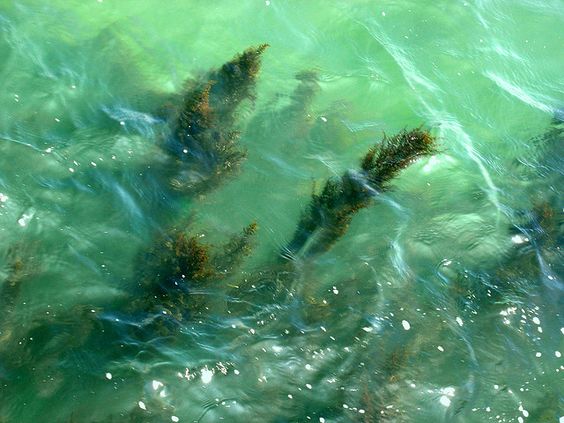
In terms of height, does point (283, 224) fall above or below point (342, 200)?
below

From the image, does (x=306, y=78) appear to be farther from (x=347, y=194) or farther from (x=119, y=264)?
(x=119, y=264)

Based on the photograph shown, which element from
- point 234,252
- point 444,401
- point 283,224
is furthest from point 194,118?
point 444,401

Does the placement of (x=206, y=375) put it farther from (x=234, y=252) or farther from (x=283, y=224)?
(x=283, y=224)

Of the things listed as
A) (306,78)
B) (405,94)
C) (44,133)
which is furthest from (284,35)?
(44,133)

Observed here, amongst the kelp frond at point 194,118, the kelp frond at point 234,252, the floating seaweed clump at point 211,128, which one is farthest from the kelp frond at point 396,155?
the kelp frond at point 194,118

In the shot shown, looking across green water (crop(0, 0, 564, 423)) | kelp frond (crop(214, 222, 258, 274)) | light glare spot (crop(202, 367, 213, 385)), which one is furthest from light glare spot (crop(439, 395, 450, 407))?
kelp frond (crop(214, 222, 258, 274))

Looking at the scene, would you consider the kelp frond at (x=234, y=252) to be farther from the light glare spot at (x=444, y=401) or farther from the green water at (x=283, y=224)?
the light glare spot at (x=444, y=401)
